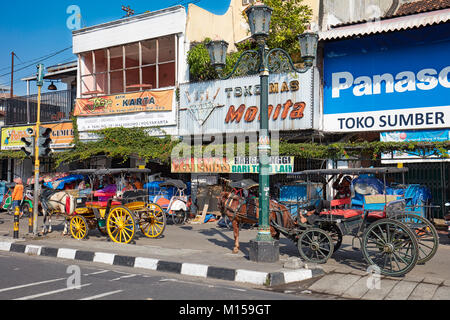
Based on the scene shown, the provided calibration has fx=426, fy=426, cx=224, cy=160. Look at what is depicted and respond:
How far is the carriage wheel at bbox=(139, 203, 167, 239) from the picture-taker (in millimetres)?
11891

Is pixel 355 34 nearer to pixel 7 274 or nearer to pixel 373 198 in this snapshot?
pixel 373 198

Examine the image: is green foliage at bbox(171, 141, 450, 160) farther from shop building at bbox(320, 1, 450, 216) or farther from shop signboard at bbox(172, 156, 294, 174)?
shop building at bbox(320, 1, 450, 216)

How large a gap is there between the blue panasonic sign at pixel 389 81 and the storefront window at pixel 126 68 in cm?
781

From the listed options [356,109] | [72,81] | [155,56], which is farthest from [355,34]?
[72,81]

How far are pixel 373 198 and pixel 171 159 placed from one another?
32.6ft

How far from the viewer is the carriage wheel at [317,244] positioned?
8.41 meters

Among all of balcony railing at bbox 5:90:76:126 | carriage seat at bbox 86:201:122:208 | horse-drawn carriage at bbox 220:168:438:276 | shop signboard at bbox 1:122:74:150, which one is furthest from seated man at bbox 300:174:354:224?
balcony railing at bbox 5:90:76:126

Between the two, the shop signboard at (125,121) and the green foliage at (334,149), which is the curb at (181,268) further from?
the shop signboard at (125,121)

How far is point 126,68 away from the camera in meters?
20.2

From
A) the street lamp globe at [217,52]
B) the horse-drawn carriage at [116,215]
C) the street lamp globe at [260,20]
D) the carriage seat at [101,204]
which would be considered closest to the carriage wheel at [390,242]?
the street lamp globe at [260,20]

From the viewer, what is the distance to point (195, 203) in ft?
54.9

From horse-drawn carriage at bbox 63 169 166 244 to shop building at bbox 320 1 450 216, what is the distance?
7.32 meters

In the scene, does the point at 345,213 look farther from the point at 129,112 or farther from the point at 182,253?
the point at 129,112

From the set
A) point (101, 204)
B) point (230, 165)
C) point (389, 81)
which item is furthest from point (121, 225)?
point (389, 81)
